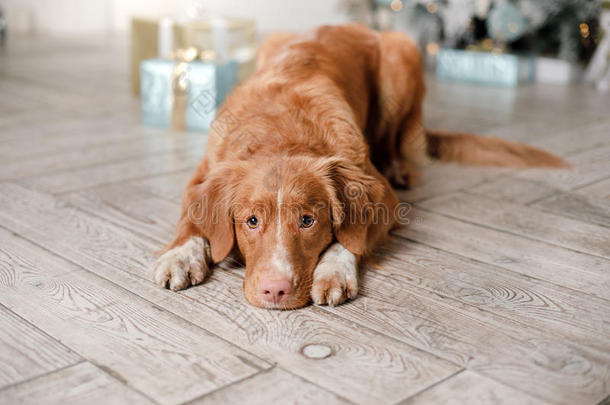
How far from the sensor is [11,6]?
913cm

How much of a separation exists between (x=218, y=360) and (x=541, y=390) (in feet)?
2.37

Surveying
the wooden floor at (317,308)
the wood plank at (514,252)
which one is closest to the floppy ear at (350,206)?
the wooden floor at (317,308)

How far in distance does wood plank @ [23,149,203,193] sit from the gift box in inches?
123

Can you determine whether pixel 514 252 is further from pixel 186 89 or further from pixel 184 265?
pixel 186 89

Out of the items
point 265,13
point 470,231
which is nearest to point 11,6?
point 265,13

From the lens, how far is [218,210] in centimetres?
214

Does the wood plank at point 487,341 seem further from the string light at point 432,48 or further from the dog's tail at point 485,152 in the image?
the string light at point 432,48

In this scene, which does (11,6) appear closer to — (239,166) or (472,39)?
(472,39)

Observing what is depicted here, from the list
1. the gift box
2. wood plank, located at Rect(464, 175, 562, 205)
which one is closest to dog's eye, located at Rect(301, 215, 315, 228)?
wood plank, located at Rect(464, 175, 562, 205)

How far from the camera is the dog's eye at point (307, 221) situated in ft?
6.66

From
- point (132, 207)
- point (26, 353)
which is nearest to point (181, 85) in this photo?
point (132, 207)

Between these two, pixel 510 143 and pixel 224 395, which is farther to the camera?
pixel 510 143

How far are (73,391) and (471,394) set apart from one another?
845mm

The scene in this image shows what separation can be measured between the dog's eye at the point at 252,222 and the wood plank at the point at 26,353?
1.97 feet
